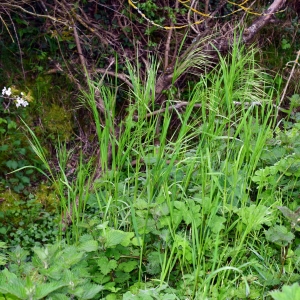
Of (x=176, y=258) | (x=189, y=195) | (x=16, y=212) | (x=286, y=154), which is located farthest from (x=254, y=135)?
(x=16, y=212)

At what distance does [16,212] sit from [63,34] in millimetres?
1543

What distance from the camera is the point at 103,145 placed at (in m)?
2.48

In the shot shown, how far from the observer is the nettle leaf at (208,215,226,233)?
2.22 metres

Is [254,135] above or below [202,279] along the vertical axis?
above

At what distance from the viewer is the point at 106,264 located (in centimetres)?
208

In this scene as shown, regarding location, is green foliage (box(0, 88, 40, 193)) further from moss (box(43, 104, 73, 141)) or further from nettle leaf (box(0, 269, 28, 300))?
nettle leaf (box(0, 269, 28, 300))

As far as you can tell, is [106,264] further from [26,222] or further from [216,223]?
[26,222]

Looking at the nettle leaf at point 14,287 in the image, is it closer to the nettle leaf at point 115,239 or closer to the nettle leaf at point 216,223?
the nettle leaf at point 115,239

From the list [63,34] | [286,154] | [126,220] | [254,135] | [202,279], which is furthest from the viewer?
[63,34]

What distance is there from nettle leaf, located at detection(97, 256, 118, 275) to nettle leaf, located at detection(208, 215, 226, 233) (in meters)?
0.48

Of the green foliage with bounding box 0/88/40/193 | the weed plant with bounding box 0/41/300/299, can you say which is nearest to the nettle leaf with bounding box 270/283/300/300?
the weed plant with bounding box 0/41/300/299

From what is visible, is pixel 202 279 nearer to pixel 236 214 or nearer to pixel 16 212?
pixel 236 214

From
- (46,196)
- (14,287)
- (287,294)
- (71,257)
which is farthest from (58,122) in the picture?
(287,294)

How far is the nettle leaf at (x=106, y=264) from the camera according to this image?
2.05 meters
